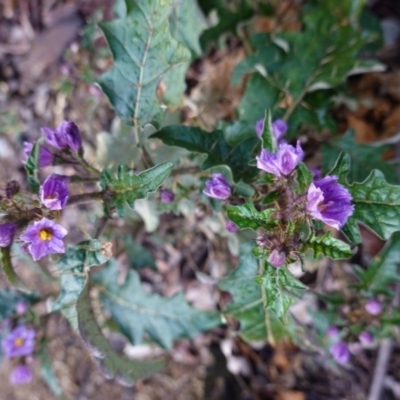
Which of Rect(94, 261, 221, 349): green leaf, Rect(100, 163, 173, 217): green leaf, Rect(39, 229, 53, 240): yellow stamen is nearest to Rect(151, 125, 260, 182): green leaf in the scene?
Rect(100, 163, 173, 217): green leaf

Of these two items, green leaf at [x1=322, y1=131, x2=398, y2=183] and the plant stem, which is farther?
green leaf at [x1=322, y1=131, x2=398, y2=183]

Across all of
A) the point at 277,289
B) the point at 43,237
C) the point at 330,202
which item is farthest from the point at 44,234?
the point at 330,202

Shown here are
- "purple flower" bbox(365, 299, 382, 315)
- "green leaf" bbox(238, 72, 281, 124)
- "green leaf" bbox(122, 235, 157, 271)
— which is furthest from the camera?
"green leaf" bbox(122, 235, 157, 271)

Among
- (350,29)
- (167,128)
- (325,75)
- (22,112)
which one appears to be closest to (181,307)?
(167,128)

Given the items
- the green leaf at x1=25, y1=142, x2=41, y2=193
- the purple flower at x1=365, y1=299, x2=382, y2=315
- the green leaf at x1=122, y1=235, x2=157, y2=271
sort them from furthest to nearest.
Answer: the green leaf at x1=122, y1=235, x2=157, y2=271 → the purple flower at x1=365, y1=299, x2=382, y2=315 → the green leaf at x1=25, y1=142, x2=41, y2=193

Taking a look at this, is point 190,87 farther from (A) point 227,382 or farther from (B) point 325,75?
(A) point 227,382

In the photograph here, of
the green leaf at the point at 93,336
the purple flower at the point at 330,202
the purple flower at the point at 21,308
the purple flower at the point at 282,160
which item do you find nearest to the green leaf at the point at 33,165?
the green leaf at the point at 93,336

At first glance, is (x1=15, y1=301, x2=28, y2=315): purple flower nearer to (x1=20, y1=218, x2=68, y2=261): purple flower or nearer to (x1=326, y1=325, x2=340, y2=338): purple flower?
(x1=20, y1=218, x2=68, y2=261): purple flower
